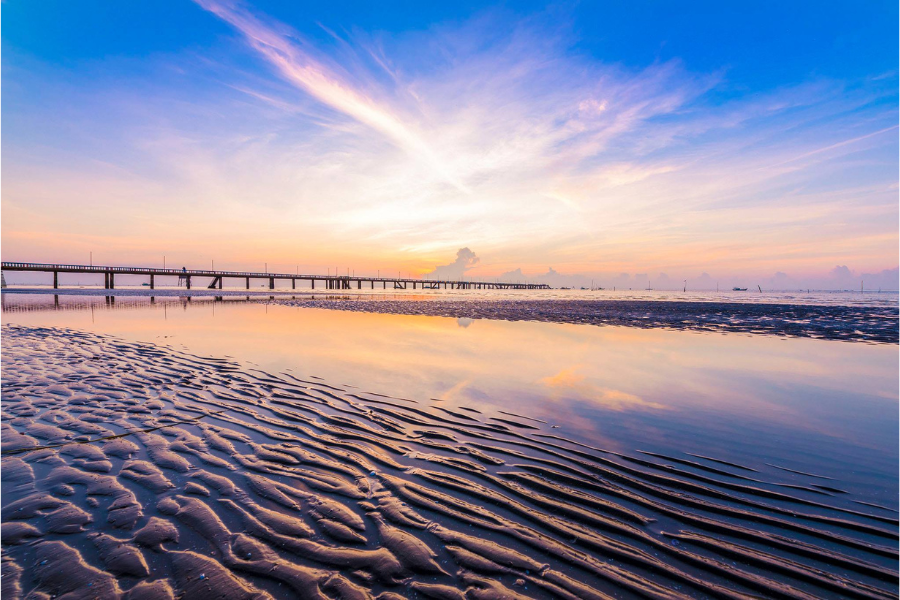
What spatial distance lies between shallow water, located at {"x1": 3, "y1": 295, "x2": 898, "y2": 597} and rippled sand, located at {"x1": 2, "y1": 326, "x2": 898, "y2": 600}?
38 millimetres

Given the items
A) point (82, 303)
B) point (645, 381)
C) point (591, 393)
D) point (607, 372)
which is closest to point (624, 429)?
point (591, 393)

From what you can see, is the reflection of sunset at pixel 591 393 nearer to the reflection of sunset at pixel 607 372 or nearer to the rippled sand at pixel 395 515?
the reflection of sunset at pixel 607 372

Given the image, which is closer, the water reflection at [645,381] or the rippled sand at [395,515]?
the rippled sand at [395,515]

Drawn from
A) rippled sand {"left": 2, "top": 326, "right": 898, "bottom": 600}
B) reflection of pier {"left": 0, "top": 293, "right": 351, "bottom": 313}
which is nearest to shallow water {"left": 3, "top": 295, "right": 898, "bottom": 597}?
rippled sand {"left": 2, "top": 326, "right": 898, "bottom": 600}

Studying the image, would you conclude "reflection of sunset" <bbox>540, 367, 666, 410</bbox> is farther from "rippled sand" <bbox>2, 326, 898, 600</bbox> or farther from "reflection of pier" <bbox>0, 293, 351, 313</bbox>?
"reflection of pier" <bbox>0, 293, 351, 313</bbox>

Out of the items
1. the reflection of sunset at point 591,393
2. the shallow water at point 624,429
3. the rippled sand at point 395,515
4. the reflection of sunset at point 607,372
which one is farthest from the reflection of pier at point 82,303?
the reflection of sunset at point 591,393

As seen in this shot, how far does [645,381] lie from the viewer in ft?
34.7

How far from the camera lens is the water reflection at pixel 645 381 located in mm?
6500

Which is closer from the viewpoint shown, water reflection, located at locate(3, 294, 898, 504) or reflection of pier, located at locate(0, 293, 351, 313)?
water reflection, located at locate(3, 294, 898, 504)

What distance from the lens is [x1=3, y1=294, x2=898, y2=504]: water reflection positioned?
6500 millimetres

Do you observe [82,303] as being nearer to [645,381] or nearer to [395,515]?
[395,515]

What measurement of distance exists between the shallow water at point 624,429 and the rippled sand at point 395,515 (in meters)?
0.04

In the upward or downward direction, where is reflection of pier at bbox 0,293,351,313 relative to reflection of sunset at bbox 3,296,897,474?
upward

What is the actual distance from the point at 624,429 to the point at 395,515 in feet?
15.8
